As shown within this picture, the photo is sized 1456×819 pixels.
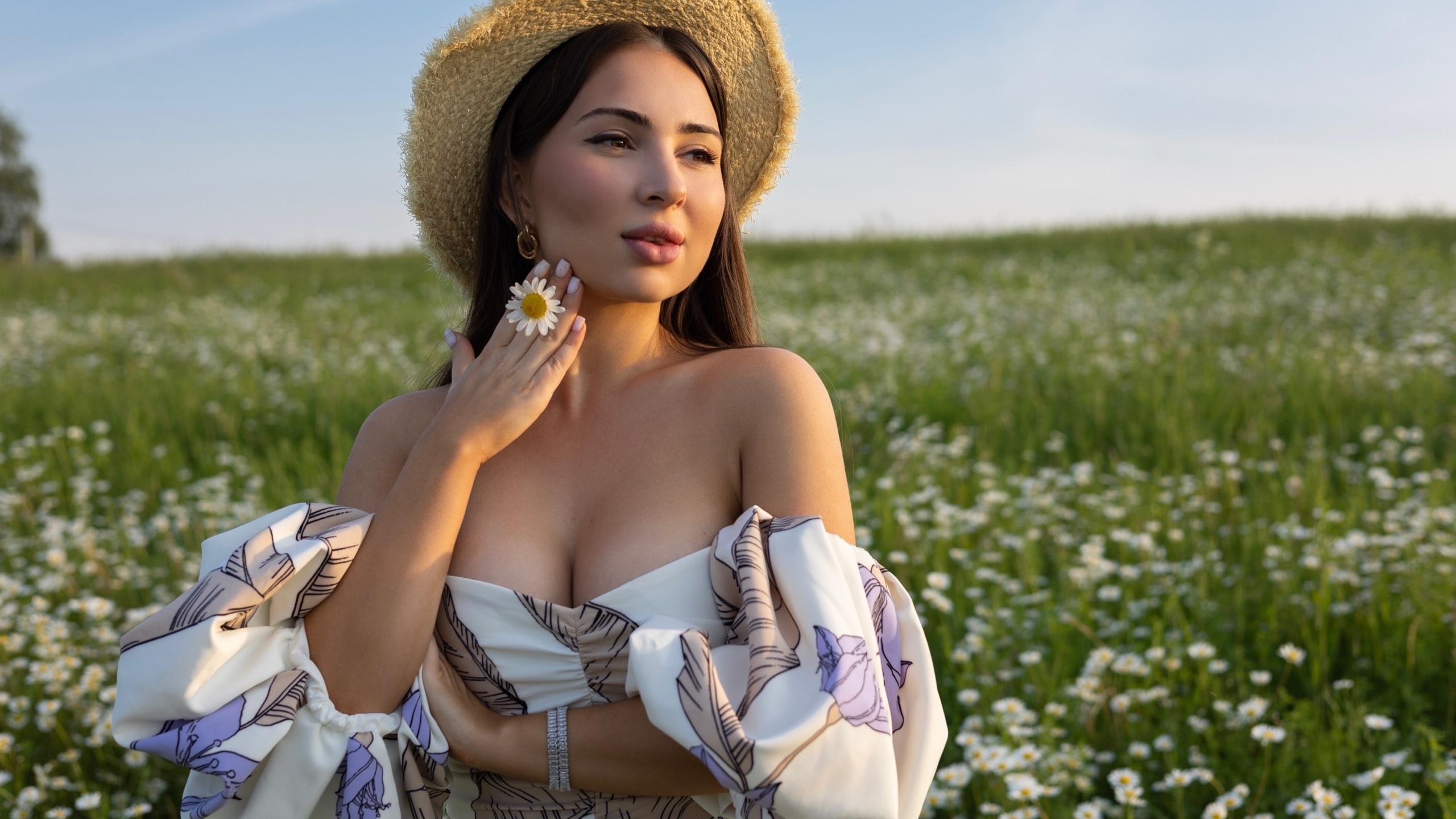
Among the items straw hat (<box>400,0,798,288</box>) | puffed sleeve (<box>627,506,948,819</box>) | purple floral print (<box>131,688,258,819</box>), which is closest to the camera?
puffed sleeve (<box>627,506,948,819</box>)

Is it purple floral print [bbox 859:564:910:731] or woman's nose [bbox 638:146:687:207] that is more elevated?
woman's nose [bbox 638:146:687:207]

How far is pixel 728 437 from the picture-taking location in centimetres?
207

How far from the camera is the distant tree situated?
56.4 m

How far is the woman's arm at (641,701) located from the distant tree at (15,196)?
6460 cm

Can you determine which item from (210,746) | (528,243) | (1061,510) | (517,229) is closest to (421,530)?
(210,746)

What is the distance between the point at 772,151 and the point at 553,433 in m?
0.87

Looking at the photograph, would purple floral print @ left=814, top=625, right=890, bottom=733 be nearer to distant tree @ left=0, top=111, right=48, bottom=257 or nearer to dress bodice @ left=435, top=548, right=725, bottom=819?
dress bodice @ left=435, top=548, right=725, bottom=819

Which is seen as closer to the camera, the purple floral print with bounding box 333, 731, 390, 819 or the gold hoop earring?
the purple floral print with bounding box 333, 731, 390, 819

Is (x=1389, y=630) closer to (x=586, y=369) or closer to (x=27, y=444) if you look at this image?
(x=586, y=369)

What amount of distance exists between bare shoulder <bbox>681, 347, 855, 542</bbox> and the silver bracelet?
51cm

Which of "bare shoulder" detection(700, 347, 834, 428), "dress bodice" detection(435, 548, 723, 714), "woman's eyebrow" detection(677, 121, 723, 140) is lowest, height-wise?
"dress bodice" detection(435, 548, 723, 714)

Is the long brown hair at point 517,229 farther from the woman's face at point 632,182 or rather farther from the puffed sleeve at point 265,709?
the puffed sleeve at point 265,709

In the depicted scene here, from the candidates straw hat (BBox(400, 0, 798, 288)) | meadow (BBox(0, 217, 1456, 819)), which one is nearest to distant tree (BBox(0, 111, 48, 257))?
meadow (BBox(0, 217, 1456, 819))

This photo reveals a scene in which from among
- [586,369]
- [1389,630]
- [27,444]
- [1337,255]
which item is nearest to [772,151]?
[586,369]
